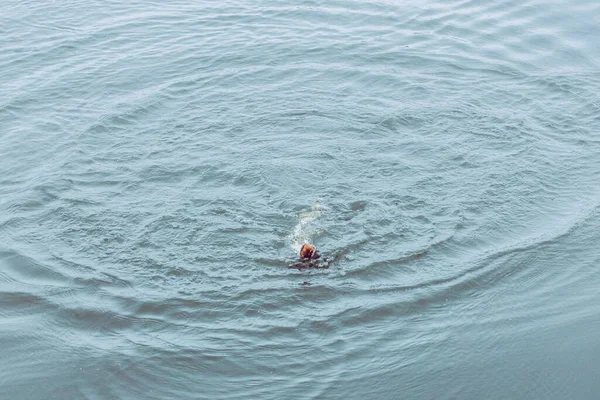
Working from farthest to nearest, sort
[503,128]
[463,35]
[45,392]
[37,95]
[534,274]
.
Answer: [463,35], [37,95], [503,128], [534,274], [45,392]

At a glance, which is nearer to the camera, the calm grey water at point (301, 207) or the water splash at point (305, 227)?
the calm grey water at point (301, 207)

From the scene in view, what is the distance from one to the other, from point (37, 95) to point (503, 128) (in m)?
9.41

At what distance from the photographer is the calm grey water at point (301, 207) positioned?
9828 millimetres

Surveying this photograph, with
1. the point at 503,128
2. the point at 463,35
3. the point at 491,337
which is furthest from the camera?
the point at 463,35

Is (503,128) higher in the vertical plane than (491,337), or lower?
higher

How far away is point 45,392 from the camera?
944cm

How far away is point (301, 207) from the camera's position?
13125mm

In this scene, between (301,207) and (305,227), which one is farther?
(301,207)

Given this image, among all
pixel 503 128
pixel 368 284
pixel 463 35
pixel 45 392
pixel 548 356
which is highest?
pixel 463 35

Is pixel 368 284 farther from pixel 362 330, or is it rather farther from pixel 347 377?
pixel 347 377

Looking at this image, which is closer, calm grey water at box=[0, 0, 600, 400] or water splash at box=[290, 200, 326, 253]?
calm grey water at box=[0, 0, 600, 400]

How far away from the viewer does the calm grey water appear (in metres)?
9.83

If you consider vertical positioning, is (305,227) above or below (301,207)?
below

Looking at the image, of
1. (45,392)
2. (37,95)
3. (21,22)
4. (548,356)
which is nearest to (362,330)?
(548,356)
